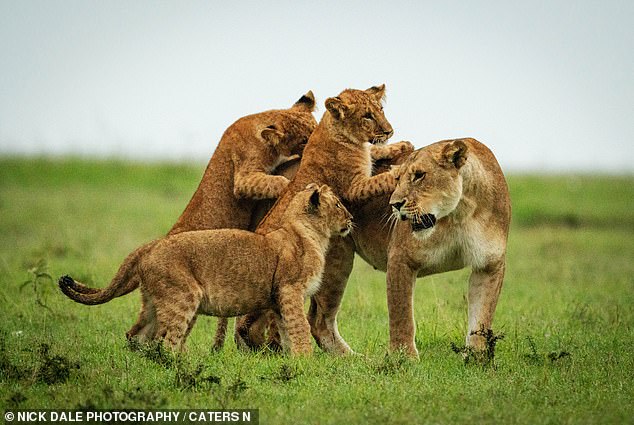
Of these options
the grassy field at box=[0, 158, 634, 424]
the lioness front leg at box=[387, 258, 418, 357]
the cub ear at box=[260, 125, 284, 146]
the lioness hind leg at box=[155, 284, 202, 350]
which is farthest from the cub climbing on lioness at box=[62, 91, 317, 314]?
the lioness front leg at box=[387, 258, 418, 357]

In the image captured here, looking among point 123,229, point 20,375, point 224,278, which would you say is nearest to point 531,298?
point 224,278

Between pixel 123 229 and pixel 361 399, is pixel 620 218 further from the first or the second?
pixel 361 399

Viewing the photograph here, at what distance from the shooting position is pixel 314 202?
7.70m

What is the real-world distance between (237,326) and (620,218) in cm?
1230

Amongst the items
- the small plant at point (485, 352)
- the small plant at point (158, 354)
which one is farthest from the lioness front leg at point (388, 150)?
the small plant at point (158, 354)

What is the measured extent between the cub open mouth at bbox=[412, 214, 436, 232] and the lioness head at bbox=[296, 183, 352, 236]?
90 centimetres

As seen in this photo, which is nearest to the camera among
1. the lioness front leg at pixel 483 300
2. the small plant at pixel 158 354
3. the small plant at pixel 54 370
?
the small plant at pixel 54 370

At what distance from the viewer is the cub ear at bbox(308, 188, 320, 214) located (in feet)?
25.2

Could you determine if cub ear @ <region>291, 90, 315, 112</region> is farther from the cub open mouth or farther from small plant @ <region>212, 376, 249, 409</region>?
small plant @ <region>212, 376, 249, 409</region>

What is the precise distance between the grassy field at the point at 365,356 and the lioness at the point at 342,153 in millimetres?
734

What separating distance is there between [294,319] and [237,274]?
490 mm

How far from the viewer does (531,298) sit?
1054cm

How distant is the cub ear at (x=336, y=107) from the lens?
803cm

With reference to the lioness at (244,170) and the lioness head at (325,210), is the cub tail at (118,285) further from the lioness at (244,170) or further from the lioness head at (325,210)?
the lioness head at (325,210)
